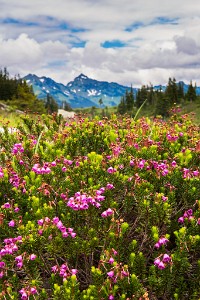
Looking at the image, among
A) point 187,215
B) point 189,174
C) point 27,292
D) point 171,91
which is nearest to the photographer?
point 27,292

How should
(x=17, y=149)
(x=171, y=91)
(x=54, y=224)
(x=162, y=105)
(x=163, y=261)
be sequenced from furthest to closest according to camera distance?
(x=171, y=91) < (x=162, y=105) < (x=17, y=149) < (x=54, y=224) < (x=163, y=261)

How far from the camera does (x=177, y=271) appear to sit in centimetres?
381

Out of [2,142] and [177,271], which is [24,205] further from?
[2,142]

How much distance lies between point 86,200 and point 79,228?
44 cm

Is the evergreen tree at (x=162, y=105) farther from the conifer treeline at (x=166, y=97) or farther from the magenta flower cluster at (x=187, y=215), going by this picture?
the magenta flower cluster at (x=187, y=215)

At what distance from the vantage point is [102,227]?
4.31 m

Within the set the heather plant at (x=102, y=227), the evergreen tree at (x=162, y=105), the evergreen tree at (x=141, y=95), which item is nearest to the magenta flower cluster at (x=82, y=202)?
the heather plant at (x=102, y=227)

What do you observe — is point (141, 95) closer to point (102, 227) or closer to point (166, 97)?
point (166, 97)

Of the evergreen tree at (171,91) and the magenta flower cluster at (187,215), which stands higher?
the evergreen tree at (171,91)

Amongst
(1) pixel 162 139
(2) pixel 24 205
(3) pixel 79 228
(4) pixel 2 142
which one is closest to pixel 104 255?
(3) pixel 79 228

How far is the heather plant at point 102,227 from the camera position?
371cm

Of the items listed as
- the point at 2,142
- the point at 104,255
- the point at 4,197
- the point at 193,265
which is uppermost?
the point at 2,142

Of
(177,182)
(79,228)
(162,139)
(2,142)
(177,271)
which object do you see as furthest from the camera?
(2,142)

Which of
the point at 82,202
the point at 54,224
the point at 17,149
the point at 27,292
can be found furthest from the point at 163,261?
the point at 17,149
